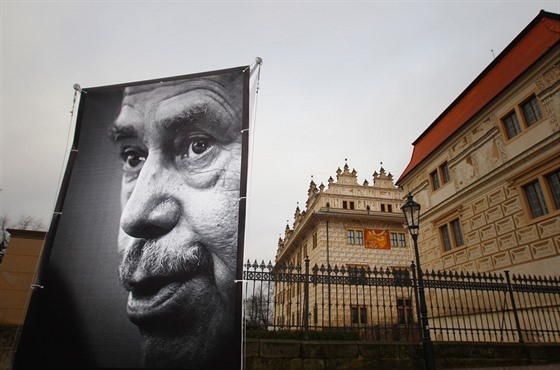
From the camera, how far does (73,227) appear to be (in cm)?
634

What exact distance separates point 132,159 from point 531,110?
1261 centimetres

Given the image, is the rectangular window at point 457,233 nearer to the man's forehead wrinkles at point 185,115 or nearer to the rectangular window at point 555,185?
the rectangular window at point 555,185

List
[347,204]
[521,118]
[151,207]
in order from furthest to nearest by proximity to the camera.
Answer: [347,204], [521,118], [151,207]

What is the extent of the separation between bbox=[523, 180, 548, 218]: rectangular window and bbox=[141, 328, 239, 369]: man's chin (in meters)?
10.9

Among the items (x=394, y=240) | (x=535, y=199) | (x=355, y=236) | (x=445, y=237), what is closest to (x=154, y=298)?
(x=535, y=199)

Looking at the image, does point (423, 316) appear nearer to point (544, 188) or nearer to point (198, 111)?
point (198, 111)

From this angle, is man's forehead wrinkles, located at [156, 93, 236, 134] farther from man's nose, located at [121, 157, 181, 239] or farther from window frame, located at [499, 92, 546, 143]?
window frame, located at [499, 92, 546, 143]

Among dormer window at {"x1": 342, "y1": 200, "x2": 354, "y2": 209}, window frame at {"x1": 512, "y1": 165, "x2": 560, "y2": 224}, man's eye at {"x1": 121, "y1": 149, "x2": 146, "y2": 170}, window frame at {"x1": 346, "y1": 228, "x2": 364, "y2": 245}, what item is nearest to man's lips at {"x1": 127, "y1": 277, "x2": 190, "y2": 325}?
man's eye at {"x1": 121, "y1": 149, "x2": 146, "y2": 170}

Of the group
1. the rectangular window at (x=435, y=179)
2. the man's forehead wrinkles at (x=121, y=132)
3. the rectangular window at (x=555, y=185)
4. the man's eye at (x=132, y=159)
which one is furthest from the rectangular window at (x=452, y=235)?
the man's forehead wrinkles at (x=121, y=132)

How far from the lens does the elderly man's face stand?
5285mm

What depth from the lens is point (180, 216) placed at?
19.6 ft

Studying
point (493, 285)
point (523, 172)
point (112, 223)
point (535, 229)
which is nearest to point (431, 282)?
point (493, 285)

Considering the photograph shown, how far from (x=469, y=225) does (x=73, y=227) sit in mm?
14036

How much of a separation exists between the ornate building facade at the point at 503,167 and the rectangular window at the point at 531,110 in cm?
3
